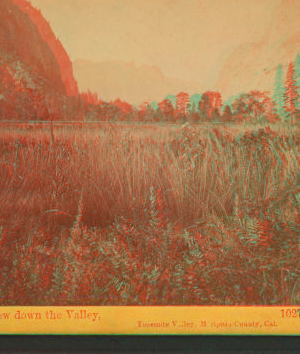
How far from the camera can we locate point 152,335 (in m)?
1.59

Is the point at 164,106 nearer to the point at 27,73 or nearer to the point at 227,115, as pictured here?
the point at 227,115

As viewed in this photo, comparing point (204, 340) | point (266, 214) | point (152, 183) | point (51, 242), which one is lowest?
point (204, 340)

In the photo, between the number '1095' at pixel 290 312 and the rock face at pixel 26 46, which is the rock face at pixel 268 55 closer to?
the rock face at pixel 26 46

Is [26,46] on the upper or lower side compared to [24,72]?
upper

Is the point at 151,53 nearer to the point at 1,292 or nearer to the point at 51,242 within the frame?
the point at 51,242

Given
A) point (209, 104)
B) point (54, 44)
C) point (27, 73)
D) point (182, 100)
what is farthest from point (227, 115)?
point (27, 73)

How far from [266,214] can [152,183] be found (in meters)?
0.68

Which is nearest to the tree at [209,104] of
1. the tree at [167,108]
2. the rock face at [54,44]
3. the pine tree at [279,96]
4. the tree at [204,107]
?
the tree at [204,107]

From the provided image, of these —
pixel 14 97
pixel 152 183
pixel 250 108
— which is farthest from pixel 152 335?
pixel 14 97

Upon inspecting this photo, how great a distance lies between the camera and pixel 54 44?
172cm
